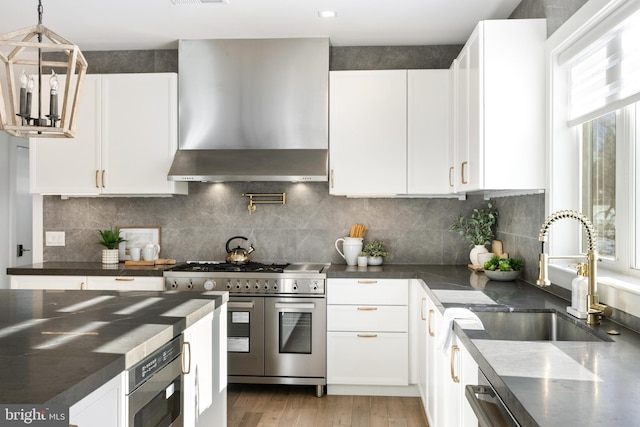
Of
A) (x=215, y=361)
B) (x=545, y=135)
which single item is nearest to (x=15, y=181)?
(x=215, y=361)

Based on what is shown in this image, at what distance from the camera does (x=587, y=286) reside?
2.23 meters

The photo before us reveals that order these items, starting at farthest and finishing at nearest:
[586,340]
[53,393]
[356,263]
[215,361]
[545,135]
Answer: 1. [356,263]
2. [545,135]
3. [215,361]
4. [586,340]
5. [53,393]

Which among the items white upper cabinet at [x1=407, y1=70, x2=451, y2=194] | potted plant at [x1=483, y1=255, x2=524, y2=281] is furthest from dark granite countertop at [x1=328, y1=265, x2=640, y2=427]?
white upper cabinet at [x1=407, y1=70, x2=451, y2=194]

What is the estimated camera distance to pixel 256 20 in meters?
3.93

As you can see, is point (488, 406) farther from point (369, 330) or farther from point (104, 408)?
point (369, 330)

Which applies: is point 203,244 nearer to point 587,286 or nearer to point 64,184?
point 64,184

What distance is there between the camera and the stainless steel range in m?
4.02

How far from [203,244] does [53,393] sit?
336 cm

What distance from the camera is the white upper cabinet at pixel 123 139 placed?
4.34 m

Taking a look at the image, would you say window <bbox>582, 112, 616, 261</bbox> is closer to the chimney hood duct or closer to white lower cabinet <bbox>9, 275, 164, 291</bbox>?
the chimney hood duct

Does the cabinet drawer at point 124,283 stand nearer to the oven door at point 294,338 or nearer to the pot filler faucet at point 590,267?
the oven door at point 294,338

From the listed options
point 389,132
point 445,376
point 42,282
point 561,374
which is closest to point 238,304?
point 42,282

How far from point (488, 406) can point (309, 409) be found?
238cm

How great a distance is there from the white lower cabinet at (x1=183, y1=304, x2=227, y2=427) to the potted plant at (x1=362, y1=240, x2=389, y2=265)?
1786mm
